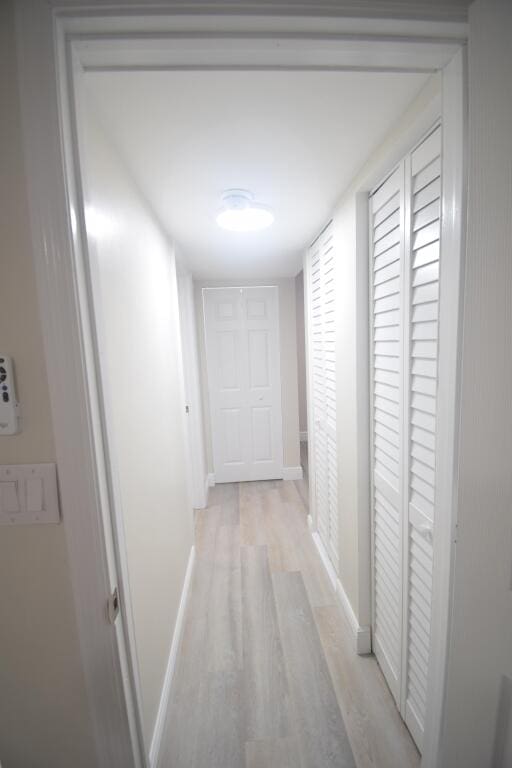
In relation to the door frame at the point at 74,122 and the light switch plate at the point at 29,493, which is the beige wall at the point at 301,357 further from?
the light switch plate at the point at 29,493

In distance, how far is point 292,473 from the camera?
11.7ft

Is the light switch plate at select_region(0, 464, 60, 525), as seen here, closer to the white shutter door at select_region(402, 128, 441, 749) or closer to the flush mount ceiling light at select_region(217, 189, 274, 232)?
the white shutter door at select_region(402, 128, 441, 749)

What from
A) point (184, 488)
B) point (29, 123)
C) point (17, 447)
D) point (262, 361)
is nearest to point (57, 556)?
point (17, 447)

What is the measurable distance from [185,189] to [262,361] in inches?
86.8

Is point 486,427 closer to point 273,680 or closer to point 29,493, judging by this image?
point 29,493

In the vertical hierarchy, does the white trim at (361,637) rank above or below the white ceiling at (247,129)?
below

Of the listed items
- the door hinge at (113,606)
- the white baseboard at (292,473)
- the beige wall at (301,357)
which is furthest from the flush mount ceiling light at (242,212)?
the beige wall at (301,357)

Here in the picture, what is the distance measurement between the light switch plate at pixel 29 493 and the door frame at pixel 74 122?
3 centimetres

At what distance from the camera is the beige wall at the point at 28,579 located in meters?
0.58

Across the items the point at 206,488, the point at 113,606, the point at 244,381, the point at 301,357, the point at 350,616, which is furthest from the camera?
the point at 301,357

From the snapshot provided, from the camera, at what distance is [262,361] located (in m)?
3.39

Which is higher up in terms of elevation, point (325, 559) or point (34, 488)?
point (34, 488)

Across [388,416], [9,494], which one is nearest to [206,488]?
[388,416]

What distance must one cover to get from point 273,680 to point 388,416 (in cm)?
131
